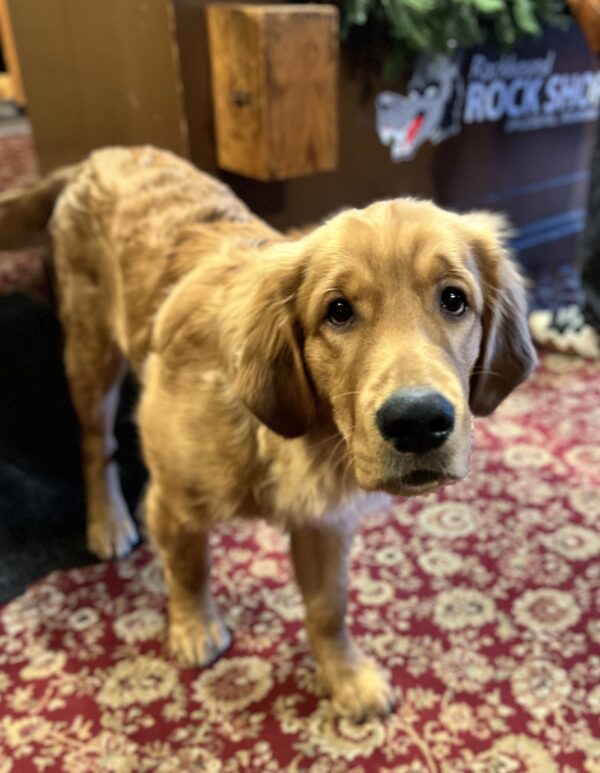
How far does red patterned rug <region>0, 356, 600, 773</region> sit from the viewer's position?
62.5 inches

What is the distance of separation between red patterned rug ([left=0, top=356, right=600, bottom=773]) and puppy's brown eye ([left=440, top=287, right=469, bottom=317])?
0.98 m

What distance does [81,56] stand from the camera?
265 cm

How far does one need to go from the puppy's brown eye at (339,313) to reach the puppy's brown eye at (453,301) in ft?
0.53

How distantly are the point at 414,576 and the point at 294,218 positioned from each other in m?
1.54

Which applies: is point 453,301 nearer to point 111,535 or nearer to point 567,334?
point 111,535

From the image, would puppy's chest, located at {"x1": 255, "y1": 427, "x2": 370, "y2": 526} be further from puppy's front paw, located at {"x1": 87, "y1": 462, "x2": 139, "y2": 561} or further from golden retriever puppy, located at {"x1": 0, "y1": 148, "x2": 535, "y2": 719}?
puppy's front paw, located at {"x1": 87, "y1": 462, "x2": 139, "y2": 561}

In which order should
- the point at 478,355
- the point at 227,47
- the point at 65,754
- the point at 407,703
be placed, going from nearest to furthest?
the point at 478,355 → the point at 65,754 → the point at 407,703 → the point at 227,47

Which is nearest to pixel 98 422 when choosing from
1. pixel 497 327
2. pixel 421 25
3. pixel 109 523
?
pixel 109 523

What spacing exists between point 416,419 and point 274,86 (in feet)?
5.25

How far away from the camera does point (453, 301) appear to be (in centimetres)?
126

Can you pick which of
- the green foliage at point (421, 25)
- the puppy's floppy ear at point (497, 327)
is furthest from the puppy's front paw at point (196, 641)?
the green foliage at point (421, 25)

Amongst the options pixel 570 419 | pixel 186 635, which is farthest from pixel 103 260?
pixel 570 419

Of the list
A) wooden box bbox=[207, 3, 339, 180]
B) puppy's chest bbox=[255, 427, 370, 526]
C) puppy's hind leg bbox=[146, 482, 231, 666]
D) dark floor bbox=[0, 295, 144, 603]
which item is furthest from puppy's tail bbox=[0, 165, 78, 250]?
puppy's chest bbox=[255, 427, 370, 526]

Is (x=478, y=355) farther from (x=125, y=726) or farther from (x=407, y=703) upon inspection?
(x=125, y=726)
